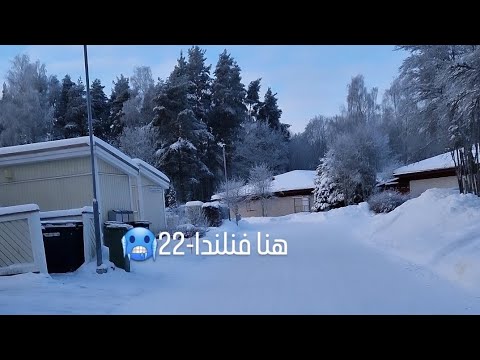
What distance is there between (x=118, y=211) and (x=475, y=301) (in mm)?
3692

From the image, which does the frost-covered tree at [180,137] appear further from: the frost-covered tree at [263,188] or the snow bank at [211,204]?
the frost-covered tree at [263,188]

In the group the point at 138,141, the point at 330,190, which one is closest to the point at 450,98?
the point at 138,141

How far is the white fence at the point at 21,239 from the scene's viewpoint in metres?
4.07

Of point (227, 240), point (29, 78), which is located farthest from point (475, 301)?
point (29, 78)

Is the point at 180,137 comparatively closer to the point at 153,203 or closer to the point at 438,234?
the point at 153,203

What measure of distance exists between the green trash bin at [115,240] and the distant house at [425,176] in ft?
25.5

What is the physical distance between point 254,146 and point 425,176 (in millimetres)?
9014

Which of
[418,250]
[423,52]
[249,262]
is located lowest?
[418,250]

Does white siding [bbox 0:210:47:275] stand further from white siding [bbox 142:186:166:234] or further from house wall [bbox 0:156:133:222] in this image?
white siding [bbox 142:186:166:234]

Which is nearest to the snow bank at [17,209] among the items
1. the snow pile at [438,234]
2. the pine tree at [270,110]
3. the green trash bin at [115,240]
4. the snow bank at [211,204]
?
the green trash bin at [115,240]

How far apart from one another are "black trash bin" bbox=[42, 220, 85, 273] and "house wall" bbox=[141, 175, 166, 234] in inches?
29.8

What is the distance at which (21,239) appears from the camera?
4.09 m

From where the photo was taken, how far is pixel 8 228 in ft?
13.5

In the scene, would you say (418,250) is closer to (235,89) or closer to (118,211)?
(235,89)
